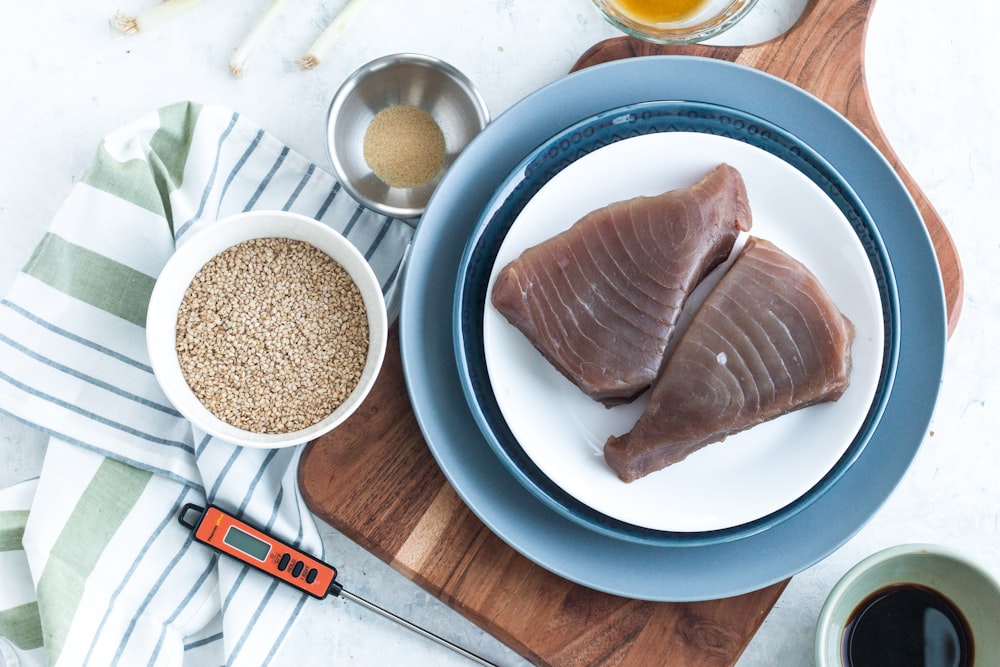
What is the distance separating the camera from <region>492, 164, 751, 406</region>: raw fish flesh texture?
168 centimetres

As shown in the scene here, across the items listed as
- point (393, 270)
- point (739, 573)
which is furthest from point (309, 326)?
point (739, 573)

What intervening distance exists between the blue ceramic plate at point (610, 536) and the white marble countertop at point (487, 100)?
339 mm

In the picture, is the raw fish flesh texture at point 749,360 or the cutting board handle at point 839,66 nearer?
the raw fish flesh texture at point 749,360

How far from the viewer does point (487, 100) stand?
2115mm

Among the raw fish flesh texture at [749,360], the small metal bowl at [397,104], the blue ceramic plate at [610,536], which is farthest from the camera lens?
the small metal bowl at [397,104]

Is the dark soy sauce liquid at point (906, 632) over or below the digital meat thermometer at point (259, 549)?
over

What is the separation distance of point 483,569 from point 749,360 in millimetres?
723

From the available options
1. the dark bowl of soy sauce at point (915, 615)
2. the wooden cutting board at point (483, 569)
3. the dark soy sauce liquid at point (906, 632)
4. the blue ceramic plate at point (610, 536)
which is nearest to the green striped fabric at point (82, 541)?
the wooden cutting board at point (483, 569)

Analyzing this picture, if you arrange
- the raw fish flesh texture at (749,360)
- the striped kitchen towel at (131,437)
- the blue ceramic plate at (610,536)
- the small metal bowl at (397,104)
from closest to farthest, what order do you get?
the raw fish flesh texture at (749,360) → the blue ceramic plate at (610,536) → the striped kitchen towel at (131,437) → the small metal bowl at (397,104)

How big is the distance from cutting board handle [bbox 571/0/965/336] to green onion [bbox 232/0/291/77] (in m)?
0.73

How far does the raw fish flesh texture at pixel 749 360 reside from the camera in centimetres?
168

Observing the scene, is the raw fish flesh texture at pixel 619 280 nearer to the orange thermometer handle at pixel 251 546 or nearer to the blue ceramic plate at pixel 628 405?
the blue ceramic plate at pixel 628 405

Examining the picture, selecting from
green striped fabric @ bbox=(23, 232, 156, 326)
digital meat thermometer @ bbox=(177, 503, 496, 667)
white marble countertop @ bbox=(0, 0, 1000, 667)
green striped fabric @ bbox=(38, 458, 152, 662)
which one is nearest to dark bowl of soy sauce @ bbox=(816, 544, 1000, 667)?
white marble countertop @ bbox=(0, 0, 1000, 667)

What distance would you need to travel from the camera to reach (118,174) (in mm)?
1906
